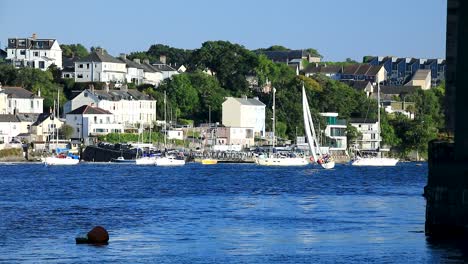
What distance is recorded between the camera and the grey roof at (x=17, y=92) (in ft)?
616

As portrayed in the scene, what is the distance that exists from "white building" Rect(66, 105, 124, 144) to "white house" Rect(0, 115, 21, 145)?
6686 mm

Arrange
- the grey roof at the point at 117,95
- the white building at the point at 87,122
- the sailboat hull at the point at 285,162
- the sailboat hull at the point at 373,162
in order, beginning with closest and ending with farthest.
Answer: the sailboat hull at the point at 285,162
the sailboat hull at the point at 373,162
the white building at the point at 87,122
the grey roof at the point at 117,95

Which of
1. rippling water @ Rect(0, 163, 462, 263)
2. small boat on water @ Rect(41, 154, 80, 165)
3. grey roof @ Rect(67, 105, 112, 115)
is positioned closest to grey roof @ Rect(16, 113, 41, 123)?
grey roof @ Rect(67, 105, 112, 115)

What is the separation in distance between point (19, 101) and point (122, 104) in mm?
14253

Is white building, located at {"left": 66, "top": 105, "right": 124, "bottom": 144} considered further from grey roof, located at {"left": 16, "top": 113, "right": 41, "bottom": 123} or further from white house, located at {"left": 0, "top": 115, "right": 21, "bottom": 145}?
white house, located at {"left": 0, "top": 115, "right": 21, "bottom": 145}

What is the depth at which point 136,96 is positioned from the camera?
7800 inches

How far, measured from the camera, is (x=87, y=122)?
18438 centimetres

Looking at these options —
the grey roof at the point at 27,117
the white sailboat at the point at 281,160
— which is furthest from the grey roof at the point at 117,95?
the white sailboat at the point at 281,160

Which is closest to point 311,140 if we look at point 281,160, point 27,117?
point 281,160

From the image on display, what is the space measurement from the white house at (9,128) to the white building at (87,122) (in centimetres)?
669

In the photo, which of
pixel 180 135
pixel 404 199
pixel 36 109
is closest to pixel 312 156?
pixel 180 135

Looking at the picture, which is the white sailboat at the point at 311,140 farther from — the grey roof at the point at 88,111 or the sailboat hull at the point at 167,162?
the grey roof at the point at 88,111

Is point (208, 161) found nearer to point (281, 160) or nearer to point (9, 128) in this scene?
point (281, 160)

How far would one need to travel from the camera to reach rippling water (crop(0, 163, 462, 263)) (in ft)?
171
